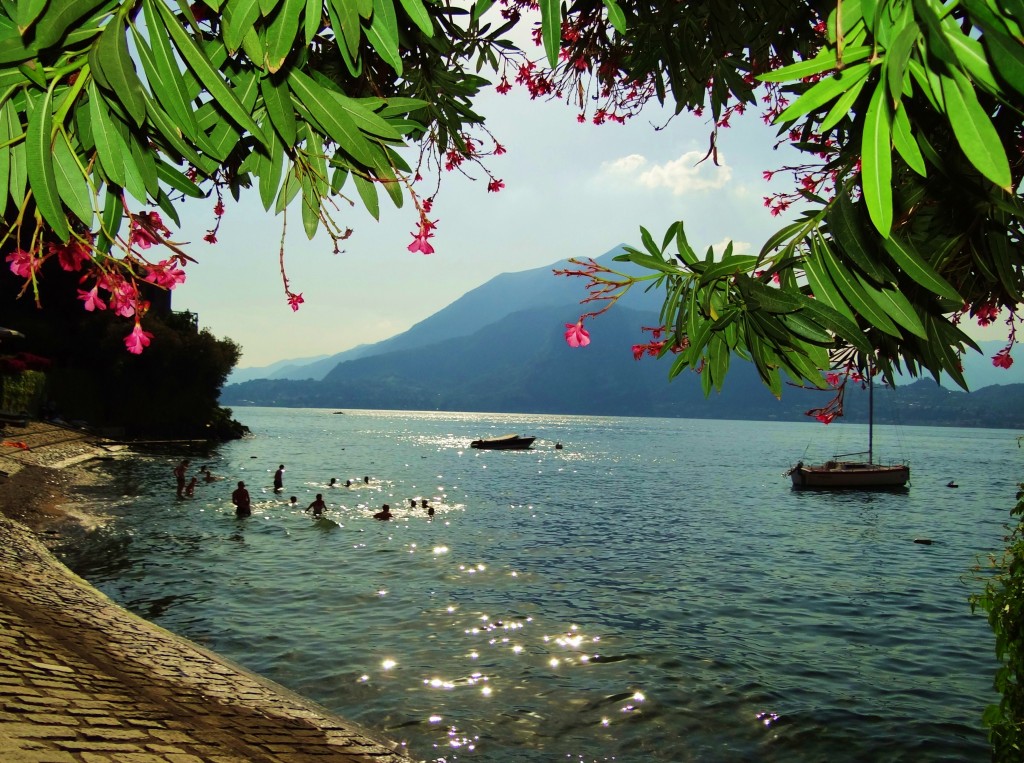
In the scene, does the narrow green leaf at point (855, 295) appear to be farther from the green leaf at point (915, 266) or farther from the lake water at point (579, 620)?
the lake water at point (579, 620)

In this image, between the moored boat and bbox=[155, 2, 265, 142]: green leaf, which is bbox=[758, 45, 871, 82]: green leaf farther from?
the moored boat

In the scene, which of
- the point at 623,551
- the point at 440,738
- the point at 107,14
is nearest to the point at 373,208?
the point at 107,14

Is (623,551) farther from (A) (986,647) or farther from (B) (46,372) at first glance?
(B) (46,372)

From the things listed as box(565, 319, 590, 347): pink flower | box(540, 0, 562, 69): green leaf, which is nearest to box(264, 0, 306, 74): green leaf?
box(540, 0, 562, 69): green leaf

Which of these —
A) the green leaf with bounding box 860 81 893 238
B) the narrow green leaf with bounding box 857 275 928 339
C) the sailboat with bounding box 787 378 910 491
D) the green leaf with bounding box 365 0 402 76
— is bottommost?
the sailboat with bounding box 787 378 910 491

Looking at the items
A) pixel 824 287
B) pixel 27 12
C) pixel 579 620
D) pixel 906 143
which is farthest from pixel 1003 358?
pixel 579 620

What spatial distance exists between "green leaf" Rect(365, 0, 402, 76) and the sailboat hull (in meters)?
53.5

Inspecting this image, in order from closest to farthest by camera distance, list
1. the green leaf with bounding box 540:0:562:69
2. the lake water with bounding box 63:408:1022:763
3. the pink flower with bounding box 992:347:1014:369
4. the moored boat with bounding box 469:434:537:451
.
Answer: the green leaf with bounding box 540:0:562:69
the pink flower with bounding box 992:347:1014:369
the lake water with bounding box 63:408:1022:763
the moored boat with bounding box 469:434:537:451

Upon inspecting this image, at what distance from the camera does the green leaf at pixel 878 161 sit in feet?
4.70

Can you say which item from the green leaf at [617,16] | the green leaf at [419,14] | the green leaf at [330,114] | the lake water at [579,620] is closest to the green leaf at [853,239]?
the green leaf at [617,16]

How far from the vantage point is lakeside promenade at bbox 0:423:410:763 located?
4844mm

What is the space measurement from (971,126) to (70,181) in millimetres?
2306

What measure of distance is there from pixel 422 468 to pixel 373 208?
56.7 metres

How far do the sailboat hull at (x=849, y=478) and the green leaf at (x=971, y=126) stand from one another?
53356 millimetres
